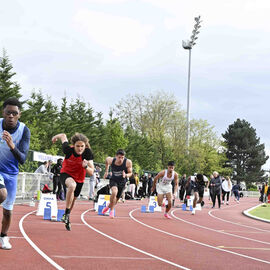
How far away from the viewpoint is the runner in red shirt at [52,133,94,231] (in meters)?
10.2

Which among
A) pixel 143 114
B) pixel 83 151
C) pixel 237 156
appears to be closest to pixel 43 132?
pixel 143 114

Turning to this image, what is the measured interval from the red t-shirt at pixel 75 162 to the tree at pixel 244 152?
10640 cm

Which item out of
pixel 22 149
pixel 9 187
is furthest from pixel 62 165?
pixel 22 149

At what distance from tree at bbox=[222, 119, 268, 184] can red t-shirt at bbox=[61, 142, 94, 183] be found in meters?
106

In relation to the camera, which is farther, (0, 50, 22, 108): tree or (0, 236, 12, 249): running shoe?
(0, 50, 22, 108): tree

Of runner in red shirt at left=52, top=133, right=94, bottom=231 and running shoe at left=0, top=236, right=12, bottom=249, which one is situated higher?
runner in red shirt at left=52, top=133, right=94, bottom=231

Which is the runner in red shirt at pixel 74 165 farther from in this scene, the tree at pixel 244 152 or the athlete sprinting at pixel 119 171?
the tree at pixel 244 152

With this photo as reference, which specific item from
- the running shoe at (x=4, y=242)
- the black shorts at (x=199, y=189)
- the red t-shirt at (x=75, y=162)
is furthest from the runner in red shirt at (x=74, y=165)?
the black shorts at (x=199, y=189)

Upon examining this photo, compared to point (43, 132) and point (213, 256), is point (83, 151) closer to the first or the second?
point (213, 256)

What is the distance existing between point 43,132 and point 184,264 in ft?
140

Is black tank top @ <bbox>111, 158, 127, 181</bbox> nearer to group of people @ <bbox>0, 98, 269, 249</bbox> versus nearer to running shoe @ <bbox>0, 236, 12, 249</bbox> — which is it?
group of people @ <bbox>0, 98, 269, 249</bbox>

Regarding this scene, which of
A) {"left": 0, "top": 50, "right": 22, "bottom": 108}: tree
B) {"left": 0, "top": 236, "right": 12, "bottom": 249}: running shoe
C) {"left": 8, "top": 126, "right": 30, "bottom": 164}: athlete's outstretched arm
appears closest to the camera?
{"left": 8, "top": 126, "right": 30, "bottom": 164}: athlete's outstretched arm

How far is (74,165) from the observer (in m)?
10.4

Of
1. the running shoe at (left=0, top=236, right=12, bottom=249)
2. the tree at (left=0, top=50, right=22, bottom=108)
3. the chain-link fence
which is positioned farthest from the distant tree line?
the running shoe at (left=0, top=236, right=12, bottom=249)
